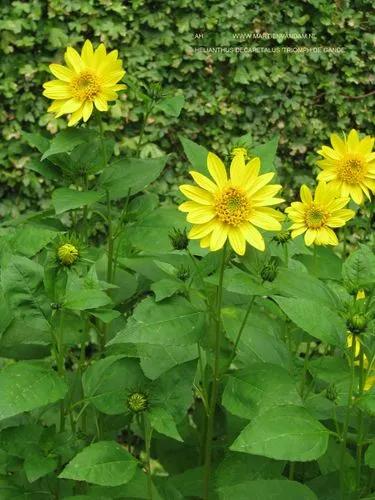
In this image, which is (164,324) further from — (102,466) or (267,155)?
(267,155)

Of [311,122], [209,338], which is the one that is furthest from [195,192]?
[311,122]

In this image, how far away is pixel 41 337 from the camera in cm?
130

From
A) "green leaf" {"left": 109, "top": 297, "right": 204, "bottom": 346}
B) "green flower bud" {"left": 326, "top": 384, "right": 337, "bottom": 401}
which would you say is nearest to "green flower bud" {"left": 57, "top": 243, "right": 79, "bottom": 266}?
"green leaf" {"left": 109, "top": 297, "right": 204, "bottom": 346}

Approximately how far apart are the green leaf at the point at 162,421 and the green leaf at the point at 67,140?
50 centimetres

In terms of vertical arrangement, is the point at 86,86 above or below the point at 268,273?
above

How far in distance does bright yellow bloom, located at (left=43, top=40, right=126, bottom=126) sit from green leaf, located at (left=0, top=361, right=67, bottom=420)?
0.50 m

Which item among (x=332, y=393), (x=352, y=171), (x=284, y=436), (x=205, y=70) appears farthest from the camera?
(x=205, y=70)

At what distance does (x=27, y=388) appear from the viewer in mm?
1092

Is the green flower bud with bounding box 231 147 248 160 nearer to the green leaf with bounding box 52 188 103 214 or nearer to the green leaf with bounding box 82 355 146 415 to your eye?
the green leaf with bounding box 52 188 103 214

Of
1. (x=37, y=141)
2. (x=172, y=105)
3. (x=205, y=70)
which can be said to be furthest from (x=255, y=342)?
(x=205, y=70)

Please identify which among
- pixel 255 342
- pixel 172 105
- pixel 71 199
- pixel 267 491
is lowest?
pixel 267 491

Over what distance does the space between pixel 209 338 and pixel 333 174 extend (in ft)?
1.71

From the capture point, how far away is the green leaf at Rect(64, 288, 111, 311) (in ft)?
3.64

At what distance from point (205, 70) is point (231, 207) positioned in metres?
2.98
